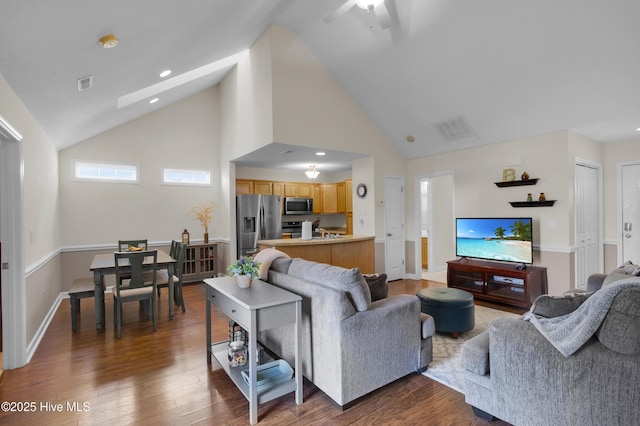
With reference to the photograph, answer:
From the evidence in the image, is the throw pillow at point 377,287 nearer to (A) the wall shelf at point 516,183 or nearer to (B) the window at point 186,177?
(A) the wall shelf at point 516,183

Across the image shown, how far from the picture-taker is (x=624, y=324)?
1.66 m

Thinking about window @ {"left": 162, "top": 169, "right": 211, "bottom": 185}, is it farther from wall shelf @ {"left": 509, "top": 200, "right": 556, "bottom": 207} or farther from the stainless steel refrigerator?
wall shelf @ {"left": 509, "top": 200, "right": 556, "bottom": 207}

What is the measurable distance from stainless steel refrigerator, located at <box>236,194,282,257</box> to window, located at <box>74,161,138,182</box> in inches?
78.5

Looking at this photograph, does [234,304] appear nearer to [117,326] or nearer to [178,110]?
[117,326]

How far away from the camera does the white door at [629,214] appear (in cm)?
516

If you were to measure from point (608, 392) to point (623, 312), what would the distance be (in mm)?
423

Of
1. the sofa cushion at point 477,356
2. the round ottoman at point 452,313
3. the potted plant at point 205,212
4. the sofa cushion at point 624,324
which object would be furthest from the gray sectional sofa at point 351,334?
the potted plant at point 205,212

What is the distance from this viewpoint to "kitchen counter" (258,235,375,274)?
5285mm

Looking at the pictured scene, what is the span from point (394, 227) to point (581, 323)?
4923 millimetres

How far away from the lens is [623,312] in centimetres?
166

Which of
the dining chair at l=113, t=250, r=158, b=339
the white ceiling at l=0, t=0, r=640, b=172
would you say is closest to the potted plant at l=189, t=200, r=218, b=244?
Answer: the white ceiling at l=0, t=0, r=640, b=172

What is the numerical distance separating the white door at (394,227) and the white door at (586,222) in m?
2.89

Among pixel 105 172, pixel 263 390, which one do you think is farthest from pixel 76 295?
pixel 263 390

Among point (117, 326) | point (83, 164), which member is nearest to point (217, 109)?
point (83, 164)
